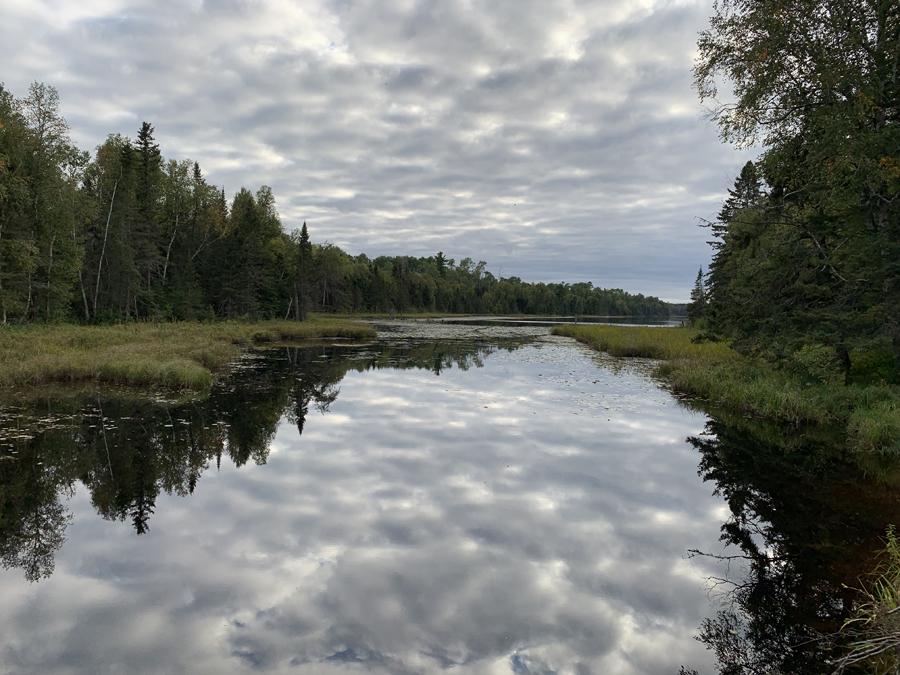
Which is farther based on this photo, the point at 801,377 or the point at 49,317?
the point at 49,317

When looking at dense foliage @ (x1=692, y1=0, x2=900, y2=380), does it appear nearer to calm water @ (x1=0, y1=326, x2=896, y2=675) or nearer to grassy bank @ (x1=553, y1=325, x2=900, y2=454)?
grassy bank @ (x1=553, y1=325, x2=900, y2=454)

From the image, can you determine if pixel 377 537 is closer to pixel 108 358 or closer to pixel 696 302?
pixel 108 358

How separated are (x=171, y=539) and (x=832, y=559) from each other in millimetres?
8551

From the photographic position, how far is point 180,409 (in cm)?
1384

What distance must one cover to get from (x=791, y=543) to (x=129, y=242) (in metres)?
45.8

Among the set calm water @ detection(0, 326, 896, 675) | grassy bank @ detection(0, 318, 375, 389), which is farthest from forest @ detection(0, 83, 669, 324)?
calm water @ detection(0, 326, 896, 675)

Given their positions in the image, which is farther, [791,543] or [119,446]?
[119,446]

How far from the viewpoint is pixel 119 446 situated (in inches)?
402

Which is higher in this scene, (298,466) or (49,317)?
(49,317)

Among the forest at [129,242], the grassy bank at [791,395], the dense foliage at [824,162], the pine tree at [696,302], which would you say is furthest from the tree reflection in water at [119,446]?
the pine tree at [696,302]

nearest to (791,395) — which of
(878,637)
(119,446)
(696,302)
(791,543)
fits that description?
(791,543)

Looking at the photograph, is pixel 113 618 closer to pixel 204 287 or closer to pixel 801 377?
pixel 801 377

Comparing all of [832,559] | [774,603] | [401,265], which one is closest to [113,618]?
[774,603]

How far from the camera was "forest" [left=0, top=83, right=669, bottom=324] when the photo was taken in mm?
28828
